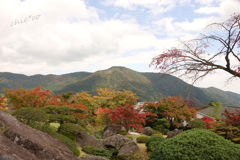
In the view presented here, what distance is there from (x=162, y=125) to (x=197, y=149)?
13381mm

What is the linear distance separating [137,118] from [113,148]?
392 centimetres

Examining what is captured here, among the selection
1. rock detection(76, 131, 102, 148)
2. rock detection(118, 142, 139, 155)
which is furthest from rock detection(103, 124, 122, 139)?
rock detection(118, 142, 139, 155)

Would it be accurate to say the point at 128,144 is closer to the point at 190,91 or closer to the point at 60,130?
the point at 60,130

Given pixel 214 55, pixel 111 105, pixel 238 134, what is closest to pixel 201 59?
pixel 214 55

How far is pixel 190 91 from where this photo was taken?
623cm

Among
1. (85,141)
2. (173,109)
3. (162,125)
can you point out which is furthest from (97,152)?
(162,125)

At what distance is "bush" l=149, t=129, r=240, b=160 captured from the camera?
4.57 meters

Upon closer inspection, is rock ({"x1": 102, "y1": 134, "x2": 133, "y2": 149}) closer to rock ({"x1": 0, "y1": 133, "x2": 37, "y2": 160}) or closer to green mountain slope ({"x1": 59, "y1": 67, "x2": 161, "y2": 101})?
rock ({"x1": 0, "y1": 133, "x2": 37, "y2": 160})

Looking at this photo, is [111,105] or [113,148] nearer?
[113,148]

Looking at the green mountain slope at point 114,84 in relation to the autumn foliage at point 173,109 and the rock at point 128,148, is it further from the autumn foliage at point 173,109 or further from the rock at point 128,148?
the rock at point 128,148

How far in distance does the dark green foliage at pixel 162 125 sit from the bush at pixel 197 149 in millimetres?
12462

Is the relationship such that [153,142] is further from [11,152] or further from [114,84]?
[114,84]

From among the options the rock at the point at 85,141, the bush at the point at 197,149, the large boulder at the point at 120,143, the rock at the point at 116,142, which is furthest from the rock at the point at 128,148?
A: the bush at the point at 197,149

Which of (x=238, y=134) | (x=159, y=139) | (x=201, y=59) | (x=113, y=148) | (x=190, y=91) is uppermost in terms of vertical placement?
(x=201, y=59)
